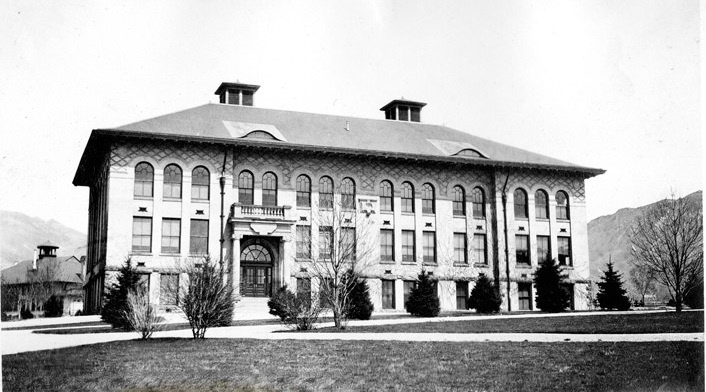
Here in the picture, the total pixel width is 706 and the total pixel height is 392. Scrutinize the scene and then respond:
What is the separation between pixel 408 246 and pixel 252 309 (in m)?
10.2

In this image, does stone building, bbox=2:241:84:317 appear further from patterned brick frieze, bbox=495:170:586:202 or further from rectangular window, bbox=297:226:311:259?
patterned brick frieze, bbox=495:170:586:202

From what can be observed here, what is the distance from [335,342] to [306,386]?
4.98 metres

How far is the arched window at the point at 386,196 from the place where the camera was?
1510 inches

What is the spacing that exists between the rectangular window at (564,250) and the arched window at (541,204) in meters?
1.64

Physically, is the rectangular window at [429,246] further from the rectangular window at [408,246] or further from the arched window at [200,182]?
the arched window at [200,182]

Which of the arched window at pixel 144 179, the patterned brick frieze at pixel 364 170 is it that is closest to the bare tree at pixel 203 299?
the arched window at pixel 144 179

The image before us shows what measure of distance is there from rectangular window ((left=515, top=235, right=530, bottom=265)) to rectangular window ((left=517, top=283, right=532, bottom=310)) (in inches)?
51.6

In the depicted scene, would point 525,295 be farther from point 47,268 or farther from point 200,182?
point 47,268

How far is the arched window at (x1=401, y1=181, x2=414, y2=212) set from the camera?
38.9 metres

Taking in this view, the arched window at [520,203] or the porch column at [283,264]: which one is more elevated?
the arched window at [520,203]

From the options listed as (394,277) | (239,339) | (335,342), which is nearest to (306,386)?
(335,342)

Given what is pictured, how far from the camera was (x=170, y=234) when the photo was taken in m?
34.4

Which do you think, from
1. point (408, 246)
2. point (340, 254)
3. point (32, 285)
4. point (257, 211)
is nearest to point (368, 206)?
point (408, 246)

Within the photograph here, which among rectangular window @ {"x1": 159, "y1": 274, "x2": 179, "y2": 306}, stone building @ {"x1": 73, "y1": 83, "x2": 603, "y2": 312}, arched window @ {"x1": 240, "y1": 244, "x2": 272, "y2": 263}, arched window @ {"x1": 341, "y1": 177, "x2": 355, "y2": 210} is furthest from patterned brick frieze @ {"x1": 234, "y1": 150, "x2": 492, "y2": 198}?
rectangular window @ {"x1": 159, "y1": 274, "x2": 179, "y2": 306}
